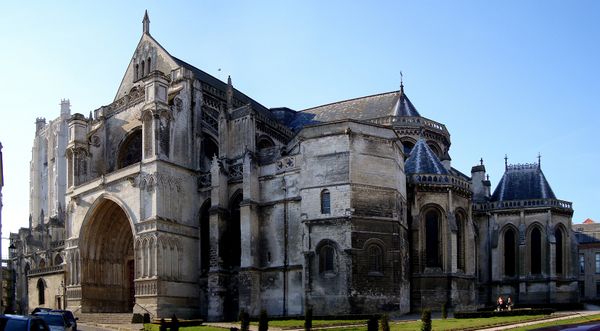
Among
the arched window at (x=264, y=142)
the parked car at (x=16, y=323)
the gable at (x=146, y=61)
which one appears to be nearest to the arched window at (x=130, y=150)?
the gable at (x=146, y=61)

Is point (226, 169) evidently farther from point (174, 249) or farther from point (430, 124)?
Answer: point (430, 124)

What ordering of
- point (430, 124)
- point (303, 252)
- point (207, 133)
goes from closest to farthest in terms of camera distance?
1. point (303, 252)
2. point (207, 133)
3. point (430, 124)

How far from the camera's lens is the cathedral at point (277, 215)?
3541cm

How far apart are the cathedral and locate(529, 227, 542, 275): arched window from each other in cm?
9

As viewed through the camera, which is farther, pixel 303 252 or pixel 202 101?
pixel 202 101

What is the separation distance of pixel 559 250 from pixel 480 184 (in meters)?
7.20

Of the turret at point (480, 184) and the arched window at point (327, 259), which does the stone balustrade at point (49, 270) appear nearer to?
the arched window at point (327, 259)

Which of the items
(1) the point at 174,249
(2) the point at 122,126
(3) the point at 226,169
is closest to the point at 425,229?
(3) the point at 226,169

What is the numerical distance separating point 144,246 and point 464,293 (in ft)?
61.5

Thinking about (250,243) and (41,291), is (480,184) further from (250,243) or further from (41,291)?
(41,291)

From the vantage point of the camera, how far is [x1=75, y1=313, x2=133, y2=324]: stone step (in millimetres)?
38531

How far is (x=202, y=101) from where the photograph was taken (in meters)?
43.2

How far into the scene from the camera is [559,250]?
47.2 metres

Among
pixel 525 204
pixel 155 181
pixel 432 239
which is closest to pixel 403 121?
pixel 525 204
